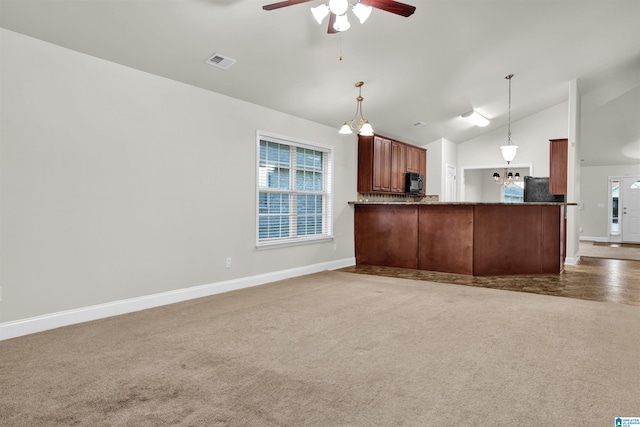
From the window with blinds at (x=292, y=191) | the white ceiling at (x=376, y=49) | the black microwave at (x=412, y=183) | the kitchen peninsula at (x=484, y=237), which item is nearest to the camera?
the white ceiling at (x=376, y=49)

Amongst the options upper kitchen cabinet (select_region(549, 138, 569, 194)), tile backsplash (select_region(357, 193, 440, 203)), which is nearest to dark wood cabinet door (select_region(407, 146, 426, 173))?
tile backsplash (select_region(357, 193, 440, 203))

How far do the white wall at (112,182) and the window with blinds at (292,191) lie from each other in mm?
296

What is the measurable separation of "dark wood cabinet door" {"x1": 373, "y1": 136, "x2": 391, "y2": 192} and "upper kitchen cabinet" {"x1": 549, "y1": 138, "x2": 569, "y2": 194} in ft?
10.3

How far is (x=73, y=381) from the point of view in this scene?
2332mm

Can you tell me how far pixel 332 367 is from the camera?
253 cm

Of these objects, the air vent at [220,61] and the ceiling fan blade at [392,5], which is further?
the air vent at [220,61]

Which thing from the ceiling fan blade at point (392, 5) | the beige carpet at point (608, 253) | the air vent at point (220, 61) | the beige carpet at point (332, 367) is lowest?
the beige carpet at point (332, 367)

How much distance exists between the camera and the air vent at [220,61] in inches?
159

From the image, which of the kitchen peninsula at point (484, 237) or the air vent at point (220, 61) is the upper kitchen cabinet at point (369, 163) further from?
the air vent at point (220, 61)

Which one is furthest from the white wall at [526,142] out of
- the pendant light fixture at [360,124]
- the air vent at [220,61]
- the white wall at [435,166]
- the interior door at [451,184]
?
the air vent at [220,61]

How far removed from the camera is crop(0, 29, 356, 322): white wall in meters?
3.20

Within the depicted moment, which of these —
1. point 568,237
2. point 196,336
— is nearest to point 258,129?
point 196,336

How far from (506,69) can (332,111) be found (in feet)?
8.97

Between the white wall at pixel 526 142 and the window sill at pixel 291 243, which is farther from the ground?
the white wall at pixel 526 142
